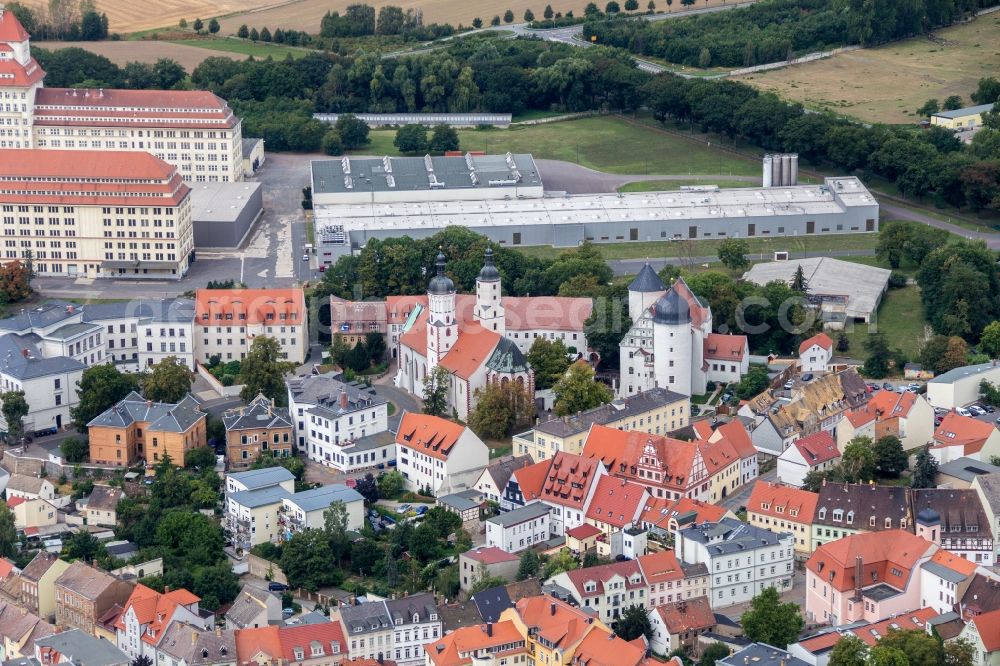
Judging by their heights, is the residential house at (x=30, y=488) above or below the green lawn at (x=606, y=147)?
below

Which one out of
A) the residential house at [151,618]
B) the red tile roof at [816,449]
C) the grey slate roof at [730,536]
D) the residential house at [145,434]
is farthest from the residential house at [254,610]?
the red tile roof at [816,449]

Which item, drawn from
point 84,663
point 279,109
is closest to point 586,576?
point 84,663

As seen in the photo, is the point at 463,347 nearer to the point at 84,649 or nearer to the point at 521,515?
the point at 521,515

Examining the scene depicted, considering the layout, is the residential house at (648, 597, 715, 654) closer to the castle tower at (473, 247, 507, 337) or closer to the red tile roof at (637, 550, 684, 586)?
the red tile roof at (637, 550, 684, 586)

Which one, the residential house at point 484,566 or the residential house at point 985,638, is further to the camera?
the residential house at point 484,566

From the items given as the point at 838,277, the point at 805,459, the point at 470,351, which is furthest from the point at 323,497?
the point at 838,277

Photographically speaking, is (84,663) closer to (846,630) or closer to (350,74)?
(846,630)

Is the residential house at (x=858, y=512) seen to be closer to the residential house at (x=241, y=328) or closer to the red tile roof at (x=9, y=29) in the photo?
the residential house at (x=241, y=328)

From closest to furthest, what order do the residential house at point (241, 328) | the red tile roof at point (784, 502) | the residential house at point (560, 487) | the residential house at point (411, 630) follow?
the residential house at point (411, 630) < the red tile roof at point (784, 502) < the residential house at point (560, 487) < the residential house at point (241, 328)
